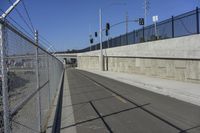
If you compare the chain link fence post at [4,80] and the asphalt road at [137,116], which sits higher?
the chain link fence post at [4,80]

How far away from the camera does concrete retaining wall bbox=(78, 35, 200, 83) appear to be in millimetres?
22156

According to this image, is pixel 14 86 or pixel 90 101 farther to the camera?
pixel 90 101

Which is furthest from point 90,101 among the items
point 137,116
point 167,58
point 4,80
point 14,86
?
point 167,58

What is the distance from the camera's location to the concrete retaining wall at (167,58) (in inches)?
872

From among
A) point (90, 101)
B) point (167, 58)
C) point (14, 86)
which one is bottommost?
point (90, 101)

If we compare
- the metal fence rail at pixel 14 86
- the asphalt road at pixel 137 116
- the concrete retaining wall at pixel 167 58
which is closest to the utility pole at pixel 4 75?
the metal fence rail at pixel 14 86

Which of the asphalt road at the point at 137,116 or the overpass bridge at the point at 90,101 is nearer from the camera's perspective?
A: the overpass bridge at the point at 90,101

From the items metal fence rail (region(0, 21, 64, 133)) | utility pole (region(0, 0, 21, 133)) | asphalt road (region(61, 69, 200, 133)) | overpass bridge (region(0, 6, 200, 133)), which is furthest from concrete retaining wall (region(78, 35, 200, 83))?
utility pole (region(0, 0, 21, 133))

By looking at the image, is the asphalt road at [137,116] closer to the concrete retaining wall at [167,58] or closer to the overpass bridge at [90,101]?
the overpass bridge at [90,101]

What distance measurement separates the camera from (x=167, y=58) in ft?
87.4

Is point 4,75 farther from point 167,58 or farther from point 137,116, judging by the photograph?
point 167,58

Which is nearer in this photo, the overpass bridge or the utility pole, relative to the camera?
the utility pole

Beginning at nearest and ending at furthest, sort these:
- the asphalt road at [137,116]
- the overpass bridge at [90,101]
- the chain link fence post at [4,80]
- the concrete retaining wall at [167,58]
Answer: the chain link fence post at [4,80] < the overpass bridge at [90,101] < the asphalt road at [137,116] < the concrete retaining wall at [167,58]

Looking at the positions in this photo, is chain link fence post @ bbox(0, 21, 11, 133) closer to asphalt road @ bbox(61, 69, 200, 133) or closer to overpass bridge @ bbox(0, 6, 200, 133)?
overpass bridge @ bbox(0, 6, 200, 133)
